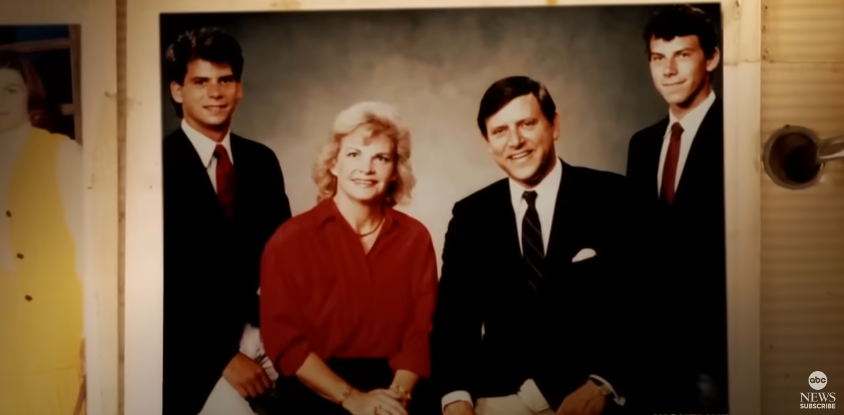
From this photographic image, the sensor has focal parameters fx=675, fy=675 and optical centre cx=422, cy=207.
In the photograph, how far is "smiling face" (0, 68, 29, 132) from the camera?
3.68 ft

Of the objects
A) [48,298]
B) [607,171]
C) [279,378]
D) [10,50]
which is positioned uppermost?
[10,50]

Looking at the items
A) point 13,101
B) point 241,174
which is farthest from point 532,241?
point 13,101

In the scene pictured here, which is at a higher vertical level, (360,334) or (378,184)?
(378,184)

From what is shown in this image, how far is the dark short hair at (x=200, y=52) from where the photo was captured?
1120 mm

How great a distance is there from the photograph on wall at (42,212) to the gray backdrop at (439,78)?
174mm

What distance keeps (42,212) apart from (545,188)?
32.9 inches

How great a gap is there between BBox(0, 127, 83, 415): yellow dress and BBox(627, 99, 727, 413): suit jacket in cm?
94

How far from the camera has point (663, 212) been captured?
1.11 meters

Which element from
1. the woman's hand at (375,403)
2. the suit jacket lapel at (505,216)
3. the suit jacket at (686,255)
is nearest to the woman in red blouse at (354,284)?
the woman's hand at (375,403)

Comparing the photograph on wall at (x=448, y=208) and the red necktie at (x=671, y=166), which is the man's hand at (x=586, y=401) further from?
the red necktie at (x=671, y=166)

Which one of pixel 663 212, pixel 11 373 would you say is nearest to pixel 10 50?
pixel 11 373

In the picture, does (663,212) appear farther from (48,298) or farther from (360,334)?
(48,298)

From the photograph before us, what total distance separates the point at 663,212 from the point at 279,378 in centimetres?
68

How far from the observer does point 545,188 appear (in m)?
1.11
